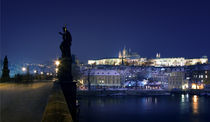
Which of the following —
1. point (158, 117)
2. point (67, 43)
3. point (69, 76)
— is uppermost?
point (67, 43)

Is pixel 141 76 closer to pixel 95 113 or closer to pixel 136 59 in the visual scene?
pixel 95 113

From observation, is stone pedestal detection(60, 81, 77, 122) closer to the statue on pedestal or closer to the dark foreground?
the statue on pedestal

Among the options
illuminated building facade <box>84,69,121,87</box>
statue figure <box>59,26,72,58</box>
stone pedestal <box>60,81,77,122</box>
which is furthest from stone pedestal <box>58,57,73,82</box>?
illuminated building facade <box>84,69,121,87</box>

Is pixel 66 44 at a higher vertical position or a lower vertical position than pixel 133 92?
higher

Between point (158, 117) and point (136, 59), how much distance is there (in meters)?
157

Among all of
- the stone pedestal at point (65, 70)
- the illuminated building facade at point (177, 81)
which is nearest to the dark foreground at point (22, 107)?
the stone pedestal at point (65, 70)

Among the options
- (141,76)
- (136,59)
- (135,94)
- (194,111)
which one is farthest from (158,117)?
(136,59)

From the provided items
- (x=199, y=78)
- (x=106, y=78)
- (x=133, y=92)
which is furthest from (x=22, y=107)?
(x=199, y=78)

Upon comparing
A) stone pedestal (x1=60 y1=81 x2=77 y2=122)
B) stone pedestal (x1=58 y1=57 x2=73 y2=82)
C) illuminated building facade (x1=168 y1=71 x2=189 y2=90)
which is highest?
stone pedestal (x1=58 y1=57 x2=73 y2=82)

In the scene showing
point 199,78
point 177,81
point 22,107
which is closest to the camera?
point 22,107

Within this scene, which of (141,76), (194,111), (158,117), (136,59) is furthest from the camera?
(136,59)

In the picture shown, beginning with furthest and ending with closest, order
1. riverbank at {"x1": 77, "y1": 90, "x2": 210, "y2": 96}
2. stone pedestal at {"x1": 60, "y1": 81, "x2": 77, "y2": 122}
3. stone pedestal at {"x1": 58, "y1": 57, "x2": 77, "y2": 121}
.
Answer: riverbank at {"x1": 77, "y1": 90, "x2": 210, "y2": 96} → stone pedestal at {"x1": 58, "y1": 57, "x2": 77, "y2": 121} → stone pedestal at {"x1": 60, "y1": 81, "x2": 77, "y2": 122}

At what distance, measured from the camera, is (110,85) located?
8319 cm

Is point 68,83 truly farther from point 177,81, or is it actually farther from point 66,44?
point 177,81
